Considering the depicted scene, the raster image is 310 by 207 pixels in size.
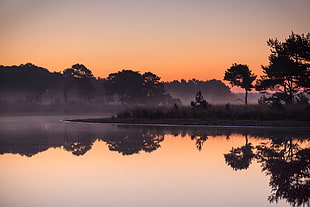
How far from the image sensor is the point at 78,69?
326 feet

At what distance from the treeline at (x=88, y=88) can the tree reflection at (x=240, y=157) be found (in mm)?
71199

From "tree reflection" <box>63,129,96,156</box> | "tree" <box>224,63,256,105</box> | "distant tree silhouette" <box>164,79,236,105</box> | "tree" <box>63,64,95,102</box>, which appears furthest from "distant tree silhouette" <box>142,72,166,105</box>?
"tree reflection" <box>63,129,96,156</box>

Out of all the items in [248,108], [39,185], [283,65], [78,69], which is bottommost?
[39,185]

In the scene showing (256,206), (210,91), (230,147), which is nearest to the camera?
→ (256,206)

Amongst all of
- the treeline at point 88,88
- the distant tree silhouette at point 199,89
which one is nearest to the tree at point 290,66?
the treeline at point 88,88

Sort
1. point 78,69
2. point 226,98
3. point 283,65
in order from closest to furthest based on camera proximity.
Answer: point 283,65, point 78,69, point 226,98

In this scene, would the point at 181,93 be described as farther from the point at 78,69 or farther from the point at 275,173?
the point at 275,173

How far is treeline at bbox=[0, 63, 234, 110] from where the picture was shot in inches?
3622

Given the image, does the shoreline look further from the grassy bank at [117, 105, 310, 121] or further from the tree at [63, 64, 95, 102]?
the tree at [63, 64, 95, 102]

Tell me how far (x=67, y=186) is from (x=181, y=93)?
532 feet

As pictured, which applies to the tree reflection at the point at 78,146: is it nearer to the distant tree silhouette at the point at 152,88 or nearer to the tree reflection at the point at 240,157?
the tree reflection at the point at 240,157

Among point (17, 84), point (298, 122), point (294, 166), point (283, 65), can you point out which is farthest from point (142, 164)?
point (17, 84)

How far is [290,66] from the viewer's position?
3812 cm

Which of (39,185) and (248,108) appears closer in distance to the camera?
(39,185)
